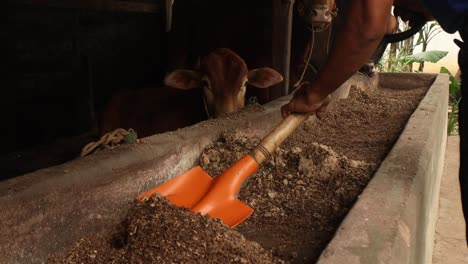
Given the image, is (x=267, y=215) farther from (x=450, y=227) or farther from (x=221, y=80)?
(x=450, y=227)

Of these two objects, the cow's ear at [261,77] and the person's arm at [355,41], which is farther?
the cow's ear at [261,77]

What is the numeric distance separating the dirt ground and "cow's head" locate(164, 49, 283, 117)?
2.24 ft

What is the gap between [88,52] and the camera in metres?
5.89

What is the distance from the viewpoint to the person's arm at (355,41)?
57.2 inches

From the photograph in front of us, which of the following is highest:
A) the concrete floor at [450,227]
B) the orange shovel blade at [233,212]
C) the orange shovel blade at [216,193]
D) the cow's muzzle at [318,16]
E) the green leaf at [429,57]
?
the cow's muzzle at [318,16]

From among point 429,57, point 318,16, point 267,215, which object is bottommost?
point 429,57

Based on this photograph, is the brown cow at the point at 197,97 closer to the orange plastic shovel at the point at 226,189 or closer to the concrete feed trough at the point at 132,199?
the concrete feed trough at the point at 132,199

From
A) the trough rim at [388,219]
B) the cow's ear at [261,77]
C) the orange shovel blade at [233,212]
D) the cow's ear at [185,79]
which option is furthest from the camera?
the cow's ear at [261,77]

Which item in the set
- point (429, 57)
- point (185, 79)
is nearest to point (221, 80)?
point (185, 79)

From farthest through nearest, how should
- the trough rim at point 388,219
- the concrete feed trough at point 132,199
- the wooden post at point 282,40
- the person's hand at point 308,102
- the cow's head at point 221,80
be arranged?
the wooden post at point 282,40, the cow's head at point 221,80, the person's hand at point 308,102, the concrete feed trough at point 132,199, the trough rim at point 388,219

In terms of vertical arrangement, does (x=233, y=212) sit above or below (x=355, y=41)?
below

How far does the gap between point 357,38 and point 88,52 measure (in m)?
5.01

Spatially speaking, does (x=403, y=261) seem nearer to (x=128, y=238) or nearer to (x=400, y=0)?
(x=128, y=238)

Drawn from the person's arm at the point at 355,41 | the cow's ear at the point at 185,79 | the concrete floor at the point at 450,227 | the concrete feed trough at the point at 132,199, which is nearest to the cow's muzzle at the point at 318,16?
the cow's ear at the point at 185,79
